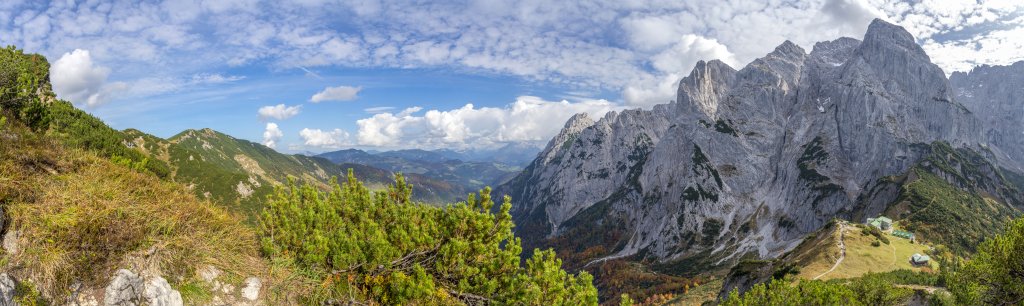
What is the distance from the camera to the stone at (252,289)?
12.2 m

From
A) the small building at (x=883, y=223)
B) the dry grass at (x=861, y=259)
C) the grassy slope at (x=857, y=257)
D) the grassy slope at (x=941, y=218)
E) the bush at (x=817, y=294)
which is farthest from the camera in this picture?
the grassy slope at (x=941, y=218)

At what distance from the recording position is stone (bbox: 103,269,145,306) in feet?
33.0

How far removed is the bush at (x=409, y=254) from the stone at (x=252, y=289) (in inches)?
48.7

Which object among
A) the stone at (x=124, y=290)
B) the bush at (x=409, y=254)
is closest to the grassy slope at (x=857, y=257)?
the bush at (x=409, y=254)

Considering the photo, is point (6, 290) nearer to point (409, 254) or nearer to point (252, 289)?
point (252, 289)

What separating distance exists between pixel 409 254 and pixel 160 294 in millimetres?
6611

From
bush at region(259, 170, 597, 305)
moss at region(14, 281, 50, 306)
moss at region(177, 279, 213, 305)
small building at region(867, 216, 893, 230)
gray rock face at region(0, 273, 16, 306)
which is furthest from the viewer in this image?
small building at region(867, 216, 893, 230)

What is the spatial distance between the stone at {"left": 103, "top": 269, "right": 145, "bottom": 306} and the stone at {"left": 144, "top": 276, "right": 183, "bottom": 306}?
160 millimetres

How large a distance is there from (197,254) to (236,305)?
1.86 m

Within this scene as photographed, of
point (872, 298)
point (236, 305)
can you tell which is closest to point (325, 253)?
point (236, 305)

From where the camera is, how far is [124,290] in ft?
33.4

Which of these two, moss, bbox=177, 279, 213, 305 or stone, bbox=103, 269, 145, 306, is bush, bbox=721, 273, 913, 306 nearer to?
moss, bbox=177, 279, 213, 305

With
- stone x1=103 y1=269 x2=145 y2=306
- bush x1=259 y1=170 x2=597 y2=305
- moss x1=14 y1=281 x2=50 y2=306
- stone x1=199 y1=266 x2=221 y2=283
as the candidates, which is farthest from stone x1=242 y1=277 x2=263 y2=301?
moss x1=14 y1=281 x2=50 y2=306

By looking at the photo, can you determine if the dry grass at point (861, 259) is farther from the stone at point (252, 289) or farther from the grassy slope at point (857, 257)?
the stone at point (252, 289)
